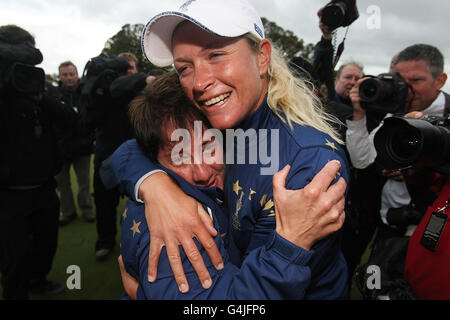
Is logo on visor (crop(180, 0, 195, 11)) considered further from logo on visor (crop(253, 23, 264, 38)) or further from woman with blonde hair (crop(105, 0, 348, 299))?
logo on visor (crop(253, 23, 264, 38))

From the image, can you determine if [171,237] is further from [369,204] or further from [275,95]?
[369,204]

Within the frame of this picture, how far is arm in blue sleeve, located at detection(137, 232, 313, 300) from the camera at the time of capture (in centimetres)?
86

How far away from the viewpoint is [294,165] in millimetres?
1019

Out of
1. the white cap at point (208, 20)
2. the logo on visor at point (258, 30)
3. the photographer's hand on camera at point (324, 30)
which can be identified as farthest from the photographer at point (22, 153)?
the photographer's hand on camera at point (324, 30)

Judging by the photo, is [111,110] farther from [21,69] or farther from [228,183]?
[228,183]

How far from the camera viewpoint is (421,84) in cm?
252

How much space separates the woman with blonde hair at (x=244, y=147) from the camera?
0.99m

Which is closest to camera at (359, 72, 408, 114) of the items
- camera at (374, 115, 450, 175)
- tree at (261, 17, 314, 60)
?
camera at (374, 115, 450, 175)

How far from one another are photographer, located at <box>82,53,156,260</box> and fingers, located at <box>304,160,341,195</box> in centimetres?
257

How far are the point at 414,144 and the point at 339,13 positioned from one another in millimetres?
1555

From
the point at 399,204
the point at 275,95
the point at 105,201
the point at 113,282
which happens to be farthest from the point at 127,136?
the point at 399,204

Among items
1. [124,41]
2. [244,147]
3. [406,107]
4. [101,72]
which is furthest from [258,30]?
[124,41]

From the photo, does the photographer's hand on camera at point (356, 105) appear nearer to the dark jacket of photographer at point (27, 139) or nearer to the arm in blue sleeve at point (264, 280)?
the arm in blue sleeve at point (264, 280)
